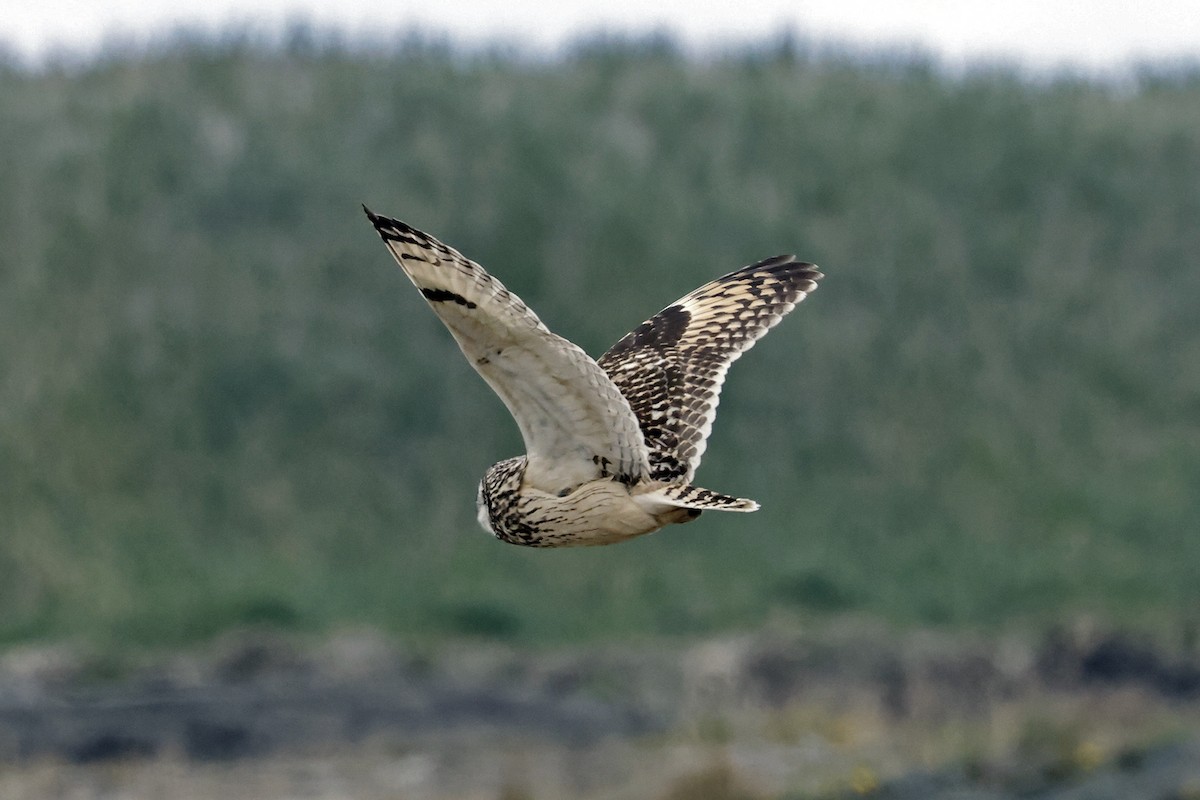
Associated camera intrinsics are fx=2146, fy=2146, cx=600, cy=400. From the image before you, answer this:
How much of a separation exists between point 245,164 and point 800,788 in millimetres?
12068

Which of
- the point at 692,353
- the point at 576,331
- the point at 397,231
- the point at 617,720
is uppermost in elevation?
the point at 576,331

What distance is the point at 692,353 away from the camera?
8.30m

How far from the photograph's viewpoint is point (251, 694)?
17.3 metres

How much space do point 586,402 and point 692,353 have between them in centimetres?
155

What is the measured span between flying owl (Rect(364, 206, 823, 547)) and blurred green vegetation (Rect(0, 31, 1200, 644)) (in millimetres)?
10628

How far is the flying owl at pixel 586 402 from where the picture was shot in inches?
251

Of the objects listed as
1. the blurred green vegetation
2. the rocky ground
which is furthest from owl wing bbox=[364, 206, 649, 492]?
the blurred green vegetation

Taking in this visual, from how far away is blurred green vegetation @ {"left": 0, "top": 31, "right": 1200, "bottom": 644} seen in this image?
1970 centimetres

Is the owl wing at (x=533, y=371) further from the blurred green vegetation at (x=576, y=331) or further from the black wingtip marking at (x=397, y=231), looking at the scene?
the blurred green vegetation at (x=576, y=331)

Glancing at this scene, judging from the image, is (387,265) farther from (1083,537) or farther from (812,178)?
(1083,537)

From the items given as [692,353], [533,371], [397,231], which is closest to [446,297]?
[397,231]


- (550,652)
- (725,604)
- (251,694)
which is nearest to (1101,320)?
(725,604)

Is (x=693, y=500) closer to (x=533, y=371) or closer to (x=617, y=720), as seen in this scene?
(x=533, y=371)

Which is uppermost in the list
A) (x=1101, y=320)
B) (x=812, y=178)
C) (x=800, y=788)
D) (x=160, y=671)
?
(x=812, y=178)
